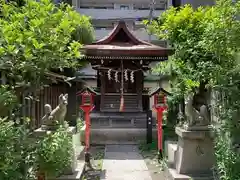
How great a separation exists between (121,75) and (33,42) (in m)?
11.3

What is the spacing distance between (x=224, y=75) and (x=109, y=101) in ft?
34.9

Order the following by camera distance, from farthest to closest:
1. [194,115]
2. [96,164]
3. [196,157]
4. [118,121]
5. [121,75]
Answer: [121,75] → [118,121] → [96,164] → [196,157] → [194,115]

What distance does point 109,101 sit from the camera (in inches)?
605

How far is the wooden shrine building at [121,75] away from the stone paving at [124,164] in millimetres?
2525

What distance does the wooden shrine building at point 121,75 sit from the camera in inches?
549

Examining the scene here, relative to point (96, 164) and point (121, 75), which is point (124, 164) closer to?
point (96, 164)

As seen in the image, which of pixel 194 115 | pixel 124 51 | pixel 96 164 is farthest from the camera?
pixel 124 51

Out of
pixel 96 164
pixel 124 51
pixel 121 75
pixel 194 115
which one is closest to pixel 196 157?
pixel 194 115

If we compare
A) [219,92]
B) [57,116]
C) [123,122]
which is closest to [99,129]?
[123,122]

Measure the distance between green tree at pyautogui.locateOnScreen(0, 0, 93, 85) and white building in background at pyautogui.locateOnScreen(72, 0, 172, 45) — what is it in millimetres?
25383

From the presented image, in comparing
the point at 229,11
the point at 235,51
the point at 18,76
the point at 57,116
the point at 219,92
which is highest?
the point at 229,11

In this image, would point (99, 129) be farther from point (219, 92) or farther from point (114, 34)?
point (219, 92)

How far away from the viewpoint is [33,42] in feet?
13.8

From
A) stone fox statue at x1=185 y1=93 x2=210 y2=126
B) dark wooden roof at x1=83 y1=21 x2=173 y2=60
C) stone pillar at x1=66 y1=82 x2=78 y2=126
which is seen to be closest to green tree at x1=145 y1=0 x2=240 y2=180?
stone fox statue at x1=185 y1=93 x2=210 y2=126
